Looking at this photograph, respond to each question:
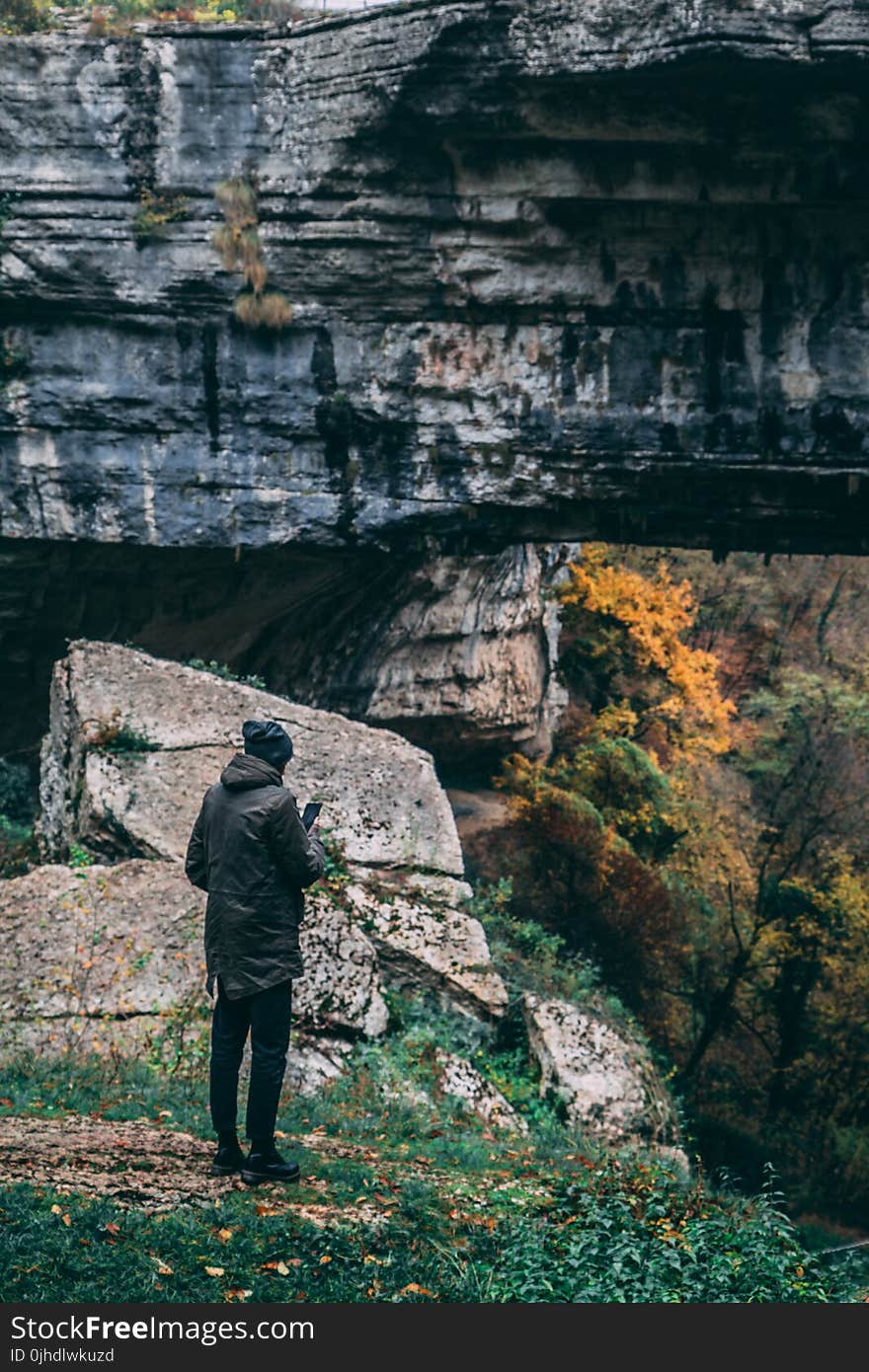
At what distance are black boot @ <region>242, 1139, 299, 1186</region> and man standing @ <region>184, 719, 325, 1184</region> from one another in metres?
0.01

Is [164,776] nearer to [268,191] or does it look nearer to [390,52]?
[268,191]

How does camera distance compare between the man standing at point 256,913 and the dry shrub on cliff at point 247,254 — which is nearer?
the man standing at point 256,913

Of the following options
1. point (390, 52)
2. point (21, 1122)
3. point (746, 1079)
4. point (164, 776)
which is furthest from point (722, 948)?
point (21, 1122)

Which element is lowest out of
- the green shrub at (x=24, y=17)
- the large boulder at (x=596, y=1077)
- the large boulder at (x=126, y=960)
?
the large boulder at (x=596, y=1077)

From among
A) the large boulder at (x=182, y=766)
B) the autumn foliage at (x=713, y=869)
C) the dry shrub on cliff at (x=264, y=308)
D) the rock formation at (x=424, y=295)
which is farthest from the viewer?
the autumn foliage at (x=713, y=869)

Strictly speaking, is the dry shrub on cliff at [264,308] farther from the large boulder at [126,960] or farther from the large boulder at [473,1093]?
the large boulder at [473,1093]

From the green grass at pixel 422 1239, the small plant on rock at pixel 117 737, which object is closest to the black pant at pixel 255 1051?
the green grass at pixel 422 1239

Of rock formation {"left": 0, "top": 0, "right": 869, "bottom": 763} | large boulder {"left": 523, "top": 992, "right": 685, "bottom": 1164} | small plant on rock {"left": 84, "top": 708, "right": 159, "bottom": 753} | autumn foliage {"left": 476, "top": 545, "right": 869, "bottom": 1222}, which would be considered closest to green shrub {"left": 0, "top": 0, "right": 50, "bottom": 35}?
rock formation {"left": 0, "top": 0, "right": 869, "bottom": 763}

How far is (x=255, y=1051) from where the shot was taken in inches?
214

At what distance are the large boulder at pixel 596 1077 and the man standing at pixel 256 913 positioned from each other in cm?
484

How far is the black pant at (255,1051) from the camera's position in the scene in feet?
17.7

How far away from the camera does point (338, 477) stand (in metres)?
13.8

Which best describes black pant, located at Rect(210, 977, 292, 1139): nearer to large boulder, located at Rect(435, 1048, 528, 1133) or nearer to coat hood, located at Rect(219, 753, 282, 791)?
coat hood, located at Rect(219, 753, 282, 791)

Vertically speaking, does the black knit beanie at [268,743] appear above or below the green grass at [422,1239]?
above
